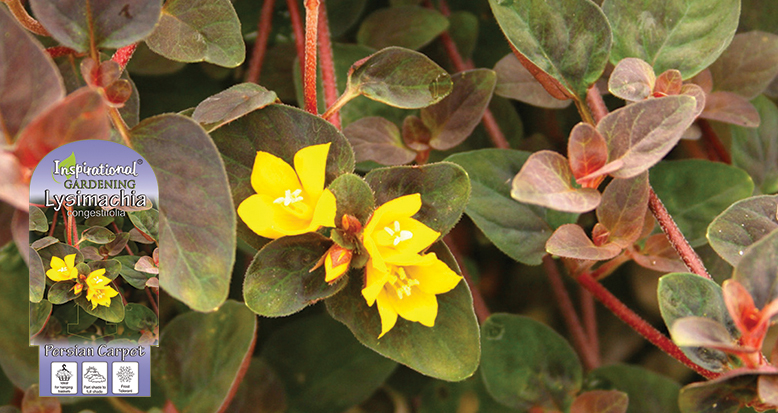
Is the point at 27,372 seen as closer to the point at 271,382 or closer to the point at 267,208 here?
the point at 271,382

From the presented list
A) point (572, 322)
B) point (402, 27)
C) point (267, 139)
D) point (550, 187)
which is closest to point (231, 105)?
point (267, 139)

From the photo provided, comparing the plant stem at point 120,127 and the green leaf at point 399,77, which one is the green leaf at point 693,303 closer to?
the green leaf at point 399,77

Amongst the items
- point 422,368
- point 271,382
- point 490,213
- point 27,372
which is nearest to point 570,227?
point 490,213

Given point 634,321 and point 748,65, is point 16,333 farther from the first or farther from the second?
point 748,65

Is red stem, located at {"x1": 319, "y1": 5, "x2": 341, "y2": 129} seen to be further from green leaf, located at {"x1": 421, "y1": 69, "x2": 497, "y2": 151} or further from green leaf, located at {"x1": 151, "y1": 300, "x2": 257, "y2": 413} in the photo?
green leaf, located at {"x1": 151, "y1": 300, "x2": 257, "y2": 413}

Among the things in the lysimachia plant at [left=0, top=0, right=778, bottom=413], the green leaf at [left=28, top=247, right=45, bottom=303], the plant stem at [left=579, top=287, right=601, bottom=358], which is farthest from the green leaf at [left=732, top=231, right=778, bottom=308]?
the green leaf at [left=28, top=247, right=45, bottom=303]

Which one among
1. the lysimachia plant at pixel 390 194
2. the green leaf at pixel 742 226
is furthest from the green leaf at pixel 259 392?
the green leaf at pixel 742 226
